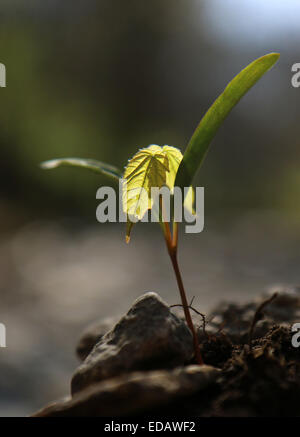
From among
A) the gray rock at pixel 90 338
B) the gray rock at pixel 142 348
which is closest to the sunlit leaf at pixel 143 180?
the gray rock at pixel 142 348

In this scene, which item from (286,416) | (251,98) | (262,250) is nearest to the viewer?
(286,416)

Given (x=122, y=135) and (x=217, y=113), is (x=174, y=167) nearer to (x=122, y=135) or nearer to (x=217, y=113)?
(x=217, y=113)

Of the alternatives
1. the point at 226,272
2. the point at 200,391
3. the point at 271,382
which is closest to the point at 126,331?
the point at 200,391

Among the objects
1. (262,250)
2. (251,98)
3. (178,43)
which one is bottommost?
(262,250)

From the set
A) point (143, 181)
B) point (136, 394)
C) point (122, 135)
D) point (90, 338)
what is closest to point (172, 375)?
point (136, 394)

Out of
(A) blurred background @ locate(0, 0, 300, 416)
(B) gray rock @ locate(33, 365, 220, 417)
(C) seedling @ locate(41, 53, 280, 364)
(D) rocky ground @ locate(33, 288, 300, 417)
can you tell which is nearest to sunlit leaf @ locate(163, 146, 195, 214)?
(C) seedling @ locate(41, 53, 280, 364)

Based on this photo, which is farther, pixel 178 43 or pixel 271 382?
pixel 178 43

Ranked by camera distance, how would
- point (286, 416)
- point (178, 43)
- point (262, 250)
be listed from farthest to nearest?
point (178, 43), point (262, 250), point (286, 416)

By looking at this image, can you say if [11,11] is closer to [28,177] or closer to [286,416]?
[28,177]
